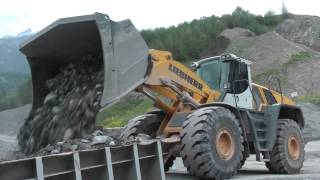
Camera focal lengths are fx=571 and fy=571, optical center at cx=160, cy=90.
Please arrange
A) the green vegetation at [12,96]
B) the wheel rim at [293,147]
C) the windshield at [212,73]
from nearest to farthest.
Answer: the windshield at [212,73] → the wheel rim at [293,147] → the green vegetation at [12,96]

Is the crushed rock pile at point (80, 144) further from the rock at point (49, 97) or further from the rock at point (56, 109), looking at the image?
the rock at point (49, 97)

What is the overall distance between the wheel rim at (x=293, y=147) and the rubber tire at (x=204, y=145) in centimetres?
248

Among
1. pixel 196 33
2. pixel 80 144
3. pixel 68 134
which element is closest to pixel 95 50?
pixel 68 134

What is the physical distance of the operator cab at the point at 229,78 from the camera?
1002cm

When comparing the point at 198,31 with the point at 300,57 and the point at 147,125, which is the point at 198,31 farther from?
the point at 147,125

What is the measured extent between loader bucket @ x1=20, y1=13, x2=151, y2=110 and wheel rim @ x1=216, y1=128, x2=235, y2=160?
1.47m

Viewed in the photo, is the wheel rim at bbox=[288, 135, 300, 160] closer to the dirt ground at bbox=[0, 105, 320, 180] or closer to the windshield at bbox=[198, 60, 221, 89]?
the dirt ground at bbox=[0, 105, 320, 180]

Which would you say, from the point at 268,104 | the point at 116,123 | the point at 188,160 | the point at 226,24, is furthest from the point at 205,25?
the point at 188,160

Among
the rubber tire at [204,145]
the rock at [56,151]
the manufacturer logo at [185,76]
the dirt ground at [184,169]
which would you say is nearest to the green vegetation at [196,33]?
the dirt ground at [184,169]

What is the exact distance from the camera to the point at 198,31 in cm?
4819

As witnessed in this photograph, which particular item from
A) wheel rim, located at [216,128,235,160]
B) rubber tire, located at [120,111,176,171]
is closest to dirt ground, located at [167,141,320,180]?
wheel rim, located at [216,128,235,160]

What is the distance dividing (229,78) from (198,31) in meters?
38.5

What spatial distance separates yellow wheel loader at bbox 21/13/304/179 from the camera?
305 inches

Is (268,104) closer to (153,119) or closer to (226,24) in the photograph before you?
(153,119)
